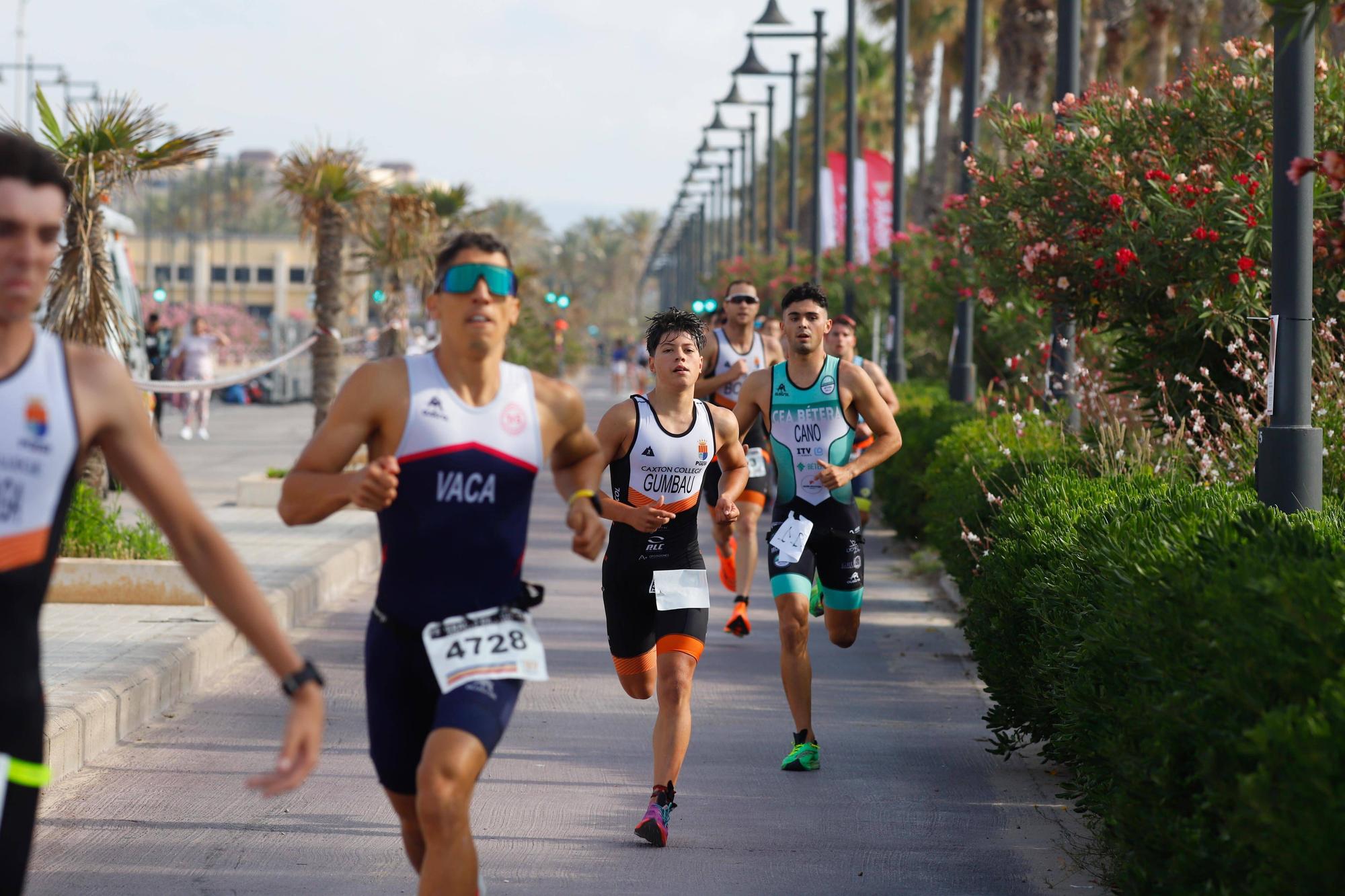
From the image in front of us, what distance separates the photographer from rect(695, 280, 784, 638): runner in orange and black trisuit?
1173 centimetres

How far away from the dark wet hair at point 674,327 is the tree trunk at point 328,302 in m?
13.5

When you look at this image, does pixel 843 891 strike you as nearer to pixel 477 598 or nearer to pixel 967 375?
pixel 477 598

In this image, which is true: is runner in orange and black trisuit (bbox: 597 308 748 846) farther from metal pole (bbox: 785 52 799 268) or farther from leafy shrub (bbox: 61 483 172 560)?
metal pole (bbox: 785 52 799 268)

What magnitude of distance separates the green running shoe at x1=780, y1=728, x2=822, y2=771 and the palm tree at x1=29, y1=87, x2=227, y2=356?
6910 mm

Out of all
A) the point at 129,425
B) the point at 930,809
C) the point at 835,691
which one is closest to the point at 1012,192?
the point at 835,691

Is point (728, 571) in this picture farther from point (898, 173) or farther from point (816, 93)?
point (816, 93)

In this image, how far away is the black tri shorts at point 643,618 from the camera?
22.7 feet

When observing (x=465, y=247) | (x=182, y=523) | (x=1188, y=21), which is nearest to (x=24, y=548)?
(x=182, y=523)

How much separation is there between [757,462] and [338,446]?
7.85 metres

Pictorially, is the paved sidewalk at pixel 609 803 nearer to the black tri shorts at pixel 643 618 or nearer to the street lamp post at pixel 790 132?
the black tri shorts at pixel 643 618

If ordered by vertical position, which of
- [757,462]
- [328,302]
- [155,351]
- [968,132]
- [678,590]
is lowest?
[678,590]

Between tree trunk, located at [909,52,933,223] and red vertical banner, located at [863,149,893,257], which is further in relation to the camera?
tree trunk, located at [909,52,933,223]

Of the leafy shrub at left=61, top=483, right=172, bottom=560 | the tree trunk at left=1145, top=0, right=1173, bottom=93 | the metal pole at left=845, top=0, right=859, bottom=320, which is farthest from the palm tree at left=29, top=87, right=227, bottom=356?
the tree trunk at left=1145, top=0, right=1173, bottom=93

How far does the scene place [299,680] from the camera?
370 centimetres
